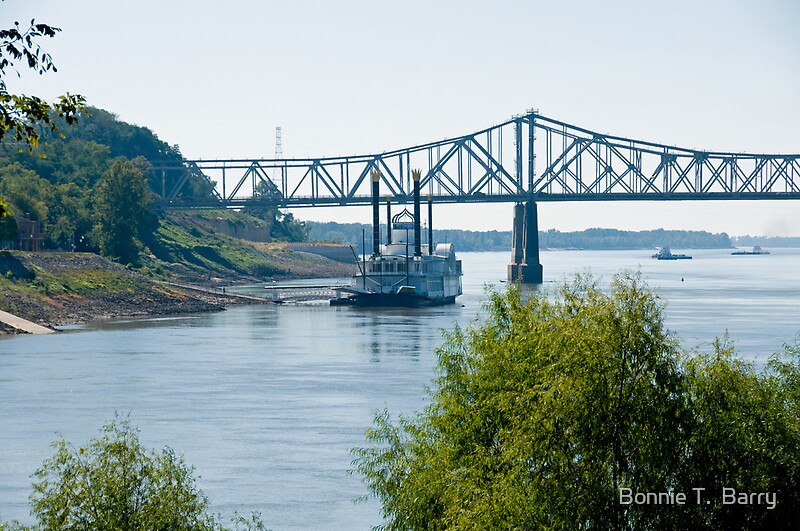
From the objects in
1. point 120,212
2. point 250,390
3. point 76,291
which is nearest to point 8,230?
point 76,291

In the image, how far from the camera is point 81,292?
101m

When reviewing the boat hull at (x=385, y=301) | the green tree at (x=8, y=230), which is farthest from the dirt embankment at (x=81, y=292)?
the boat hull at (x=385, y=301)

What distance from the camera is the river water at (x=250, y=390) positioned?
1316 inches

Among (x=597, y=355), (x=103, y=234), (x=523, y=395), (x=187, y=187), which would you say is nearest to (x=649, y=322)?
(x=597, y=355)

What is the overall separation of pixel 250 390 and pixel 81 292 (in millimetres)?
53258

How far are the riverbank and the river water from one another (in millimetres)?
5425

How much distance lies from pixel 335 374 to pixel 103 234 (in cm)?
7408

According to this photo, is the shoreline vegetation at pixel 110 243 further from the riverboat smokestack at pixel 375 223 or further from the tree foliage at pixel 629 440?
the tree foliage at pixel 629 440

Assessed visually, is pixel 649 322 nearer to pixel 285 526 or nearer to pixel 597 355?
pixel 597 355

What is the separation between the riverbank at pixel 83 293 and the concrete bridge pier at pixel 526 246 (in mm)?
49075

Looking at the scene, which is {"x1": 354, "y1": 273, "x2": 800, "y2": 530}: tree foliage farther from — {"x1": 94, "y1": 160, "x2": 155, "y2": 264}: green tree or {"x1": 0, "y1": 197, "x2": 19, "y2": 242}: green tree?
{"x1": 94, "y1": 160, "x2": 155, "y2": 264}: green tree

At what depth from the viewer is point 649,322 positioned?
20078mm

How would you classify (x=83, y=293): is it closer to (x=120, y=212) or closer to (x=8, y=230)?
(x=8, y=230)

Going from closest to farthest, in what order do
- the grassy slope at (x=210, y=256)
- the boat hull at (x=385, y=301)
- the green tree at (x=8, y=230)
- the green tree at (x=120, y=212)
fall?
the green tree at (x=8, y=230) → the boat hull at (x=385, y=301) → the green tree at (x=120, y=212) → the grassy slope at (x=210, y=256)
